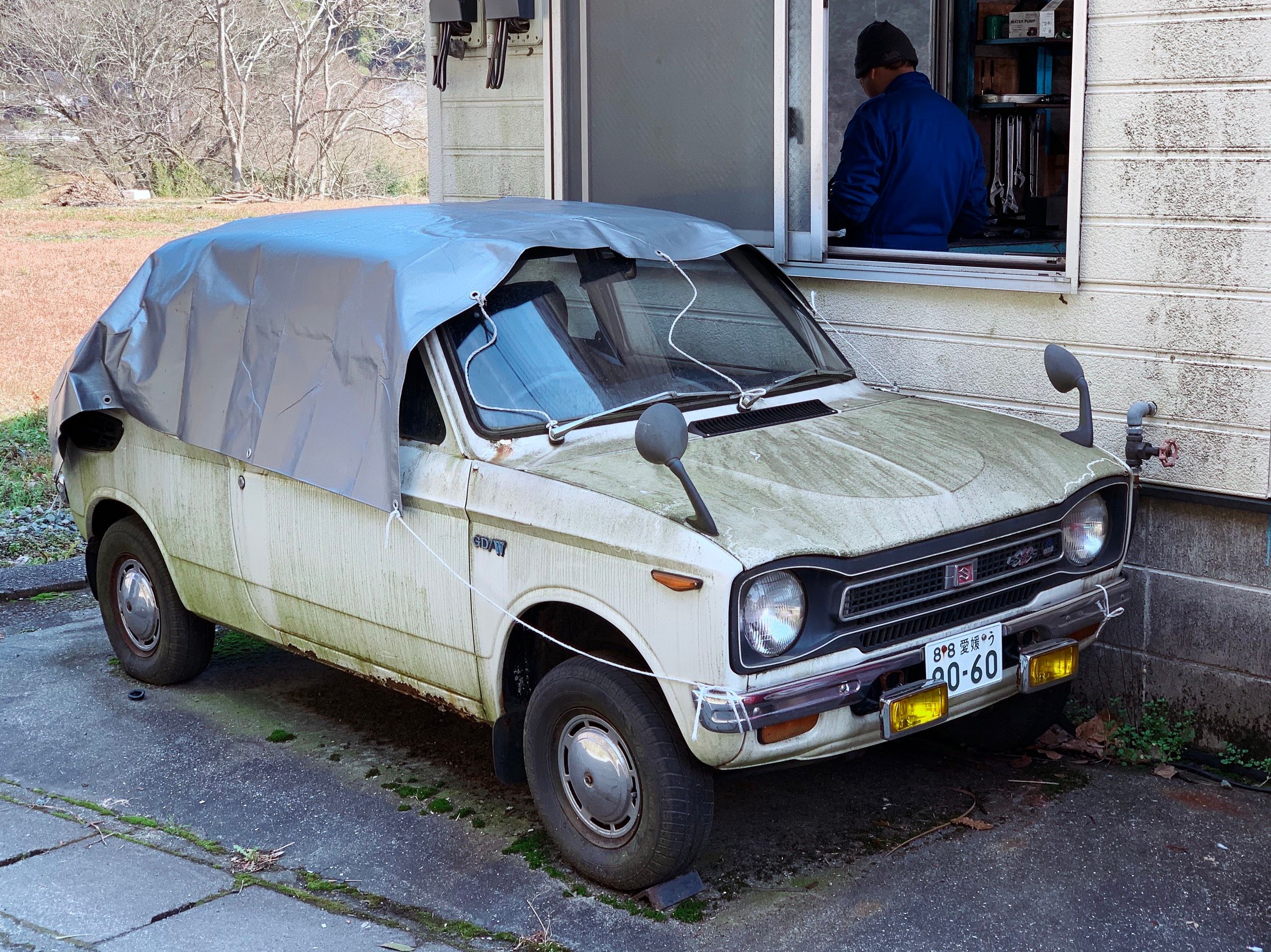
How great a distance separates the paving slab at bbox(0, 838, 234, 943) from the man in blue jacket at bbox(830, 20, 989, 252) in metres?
3.98

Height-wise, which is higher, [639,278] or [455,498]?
[639,278]

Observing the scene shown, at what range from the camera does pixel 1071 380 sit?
15.2 feet

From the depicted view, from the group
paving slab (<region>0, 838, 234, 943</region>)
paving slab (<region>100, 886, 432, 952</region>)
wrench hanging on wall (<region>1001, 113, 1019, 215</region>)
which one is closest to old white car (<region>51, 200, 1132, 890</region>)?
paving slab (<region>100, 886, 432, 952</region>)

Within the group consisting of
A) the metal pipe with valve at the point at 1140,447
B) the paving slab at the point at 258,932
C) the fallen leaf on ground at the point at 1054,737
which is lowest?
the paving slab at the point at 258,932

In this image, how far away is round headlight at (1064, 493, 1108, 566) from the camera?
4.44m

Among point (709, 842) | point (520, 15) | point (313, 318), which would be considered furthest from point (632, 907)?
point (520, 15)

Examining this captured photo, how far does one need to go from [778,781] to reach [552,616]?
1208 mm

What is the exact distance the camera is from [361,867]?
4363 millimetres

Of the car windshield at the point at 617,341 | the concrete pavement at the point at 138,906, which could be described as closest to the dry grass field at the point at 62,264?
the concrete pavement at the point at 138,906

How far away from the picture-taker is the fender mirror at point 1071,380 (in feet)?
15.3

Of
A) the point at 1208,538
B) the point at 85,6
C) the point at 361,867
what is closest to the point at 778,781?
the point at 361,867

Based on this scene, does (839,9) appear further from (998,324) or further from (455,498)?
(455,498)

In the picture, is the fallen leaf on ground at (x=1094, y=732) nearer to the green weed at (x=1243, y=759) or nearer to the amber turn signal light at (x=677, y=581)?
the green weed at (x=1243, y=759)

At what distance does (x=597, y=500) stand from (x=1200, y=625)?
2.52 metres
